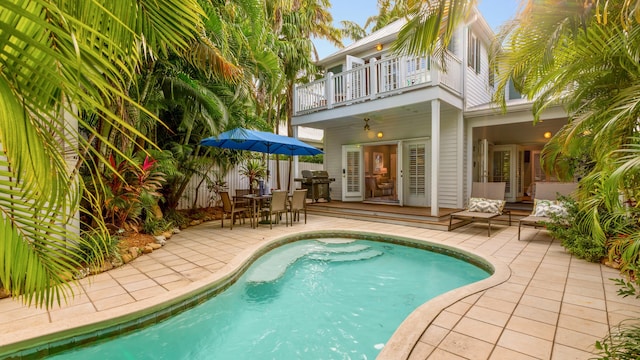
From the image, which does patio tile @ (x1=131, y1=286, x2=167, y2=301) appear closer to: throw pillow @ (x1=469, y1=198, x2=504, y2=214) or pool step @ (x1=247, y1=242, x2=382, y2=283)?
pool step @ (x1=247, y1=242, x2=382, y2=283)

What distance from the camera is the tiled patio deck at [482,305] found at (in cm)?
230

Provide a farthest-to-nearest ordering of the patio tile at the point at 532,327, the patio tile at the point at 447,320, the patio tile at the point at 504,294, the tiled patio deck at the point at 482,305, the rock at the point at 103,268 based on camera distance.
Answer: the rock at the point at 103,268 < the patio tile at the point at 504,294 < the patio tile at the point at 447,320 < the patio tile at the point at 532,327 < the tiled patio deck at the point at 482,305

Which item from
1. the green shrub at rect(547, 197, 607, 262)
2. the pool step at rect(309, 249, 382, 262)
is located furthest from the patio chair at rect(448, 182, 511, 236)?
the pool step at rect(309, 249, 382, 262)

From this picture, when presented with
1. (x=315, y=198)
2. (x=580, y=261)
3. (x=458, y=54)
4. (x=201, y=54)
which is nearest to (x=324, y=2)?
(x=458, y=54)

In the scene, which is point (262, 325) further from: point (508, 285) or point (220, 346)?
point (508, 285)

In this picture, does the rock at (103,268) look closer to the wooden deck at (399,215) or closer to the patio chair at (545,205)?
the wooden deck at (399,215)

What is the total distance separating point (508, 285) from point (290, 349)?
2721mm

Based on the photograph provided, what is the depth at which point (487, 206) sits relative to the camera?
679 cm

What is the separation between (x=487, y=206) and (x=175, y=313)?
22.0ft

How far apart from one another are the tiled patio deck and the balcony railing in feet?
15.2

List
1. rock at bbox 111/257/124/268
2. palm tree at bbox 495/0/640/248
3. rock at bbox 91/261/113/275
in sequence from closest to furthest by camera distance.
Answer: palm tree at bbox 495/0/640/248 → rock at bbox 91/261/113/275 → rock at bbox 111/257/124/268

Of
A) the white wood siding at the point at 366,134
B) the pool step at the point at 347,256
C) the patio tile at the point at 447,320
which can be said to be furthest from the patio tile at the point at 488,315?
the white wood siding at the point at 366,134

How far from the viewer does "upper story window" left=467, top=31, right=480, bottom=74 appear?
30.5 feet

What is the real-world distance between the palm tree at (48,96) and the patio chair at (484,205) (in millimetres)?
6756
